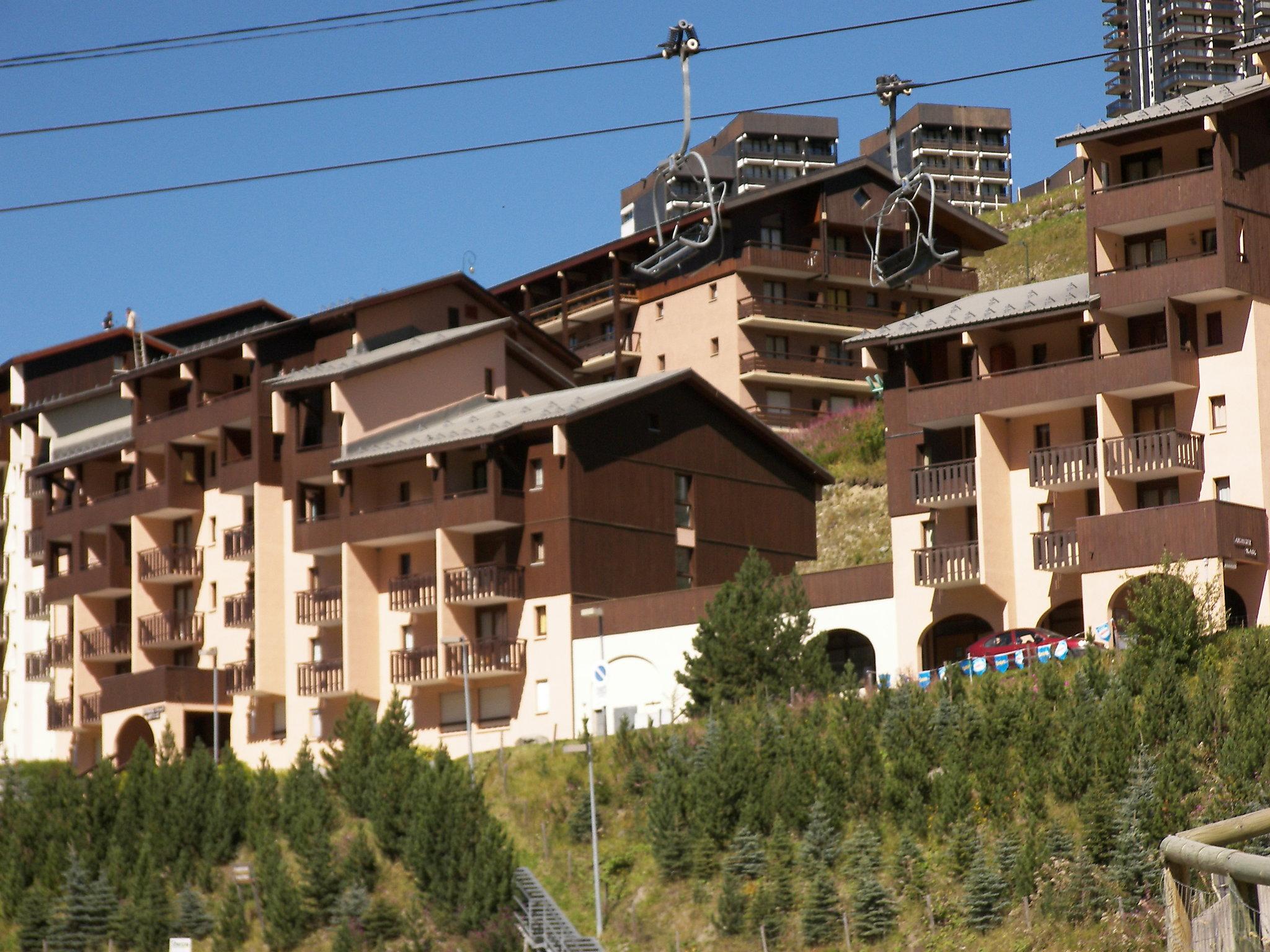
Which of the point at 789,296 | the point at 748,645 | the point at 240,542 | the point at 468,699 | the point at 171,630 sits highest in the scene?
the point at 789,296

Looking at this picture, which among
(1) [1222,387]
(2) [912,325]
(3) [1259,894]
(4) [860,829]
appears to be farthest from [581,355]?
(3) [1259,894]

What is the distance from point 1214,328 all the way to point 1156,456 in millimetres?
3773

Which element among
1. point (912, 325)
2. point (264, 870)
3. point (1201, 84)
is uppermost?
point (1201, 84)

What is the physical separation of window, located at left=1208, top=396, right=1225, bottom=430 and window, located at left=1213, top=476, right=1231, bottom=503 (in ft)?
4.34

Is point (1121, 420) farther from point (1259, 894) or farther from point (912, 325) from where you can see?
point (1259, 894)

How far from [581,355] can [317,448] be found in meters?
28.4

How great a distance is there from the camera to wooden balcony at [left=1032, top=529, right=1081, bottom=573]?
5128cm

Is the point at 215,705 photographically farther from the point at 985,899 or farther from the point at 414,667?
the point at 985,899

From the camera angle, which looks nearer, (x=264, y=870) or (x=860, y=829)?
(x=860, y=829)

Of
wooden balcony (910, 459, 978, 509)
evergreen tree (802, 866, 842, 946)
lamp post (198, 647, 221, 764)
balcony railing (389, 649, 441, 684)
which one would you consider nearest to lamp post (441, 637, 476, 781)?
balcony railing (389, 649, 441, 684)

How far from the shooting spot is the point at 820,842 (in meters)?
43.4

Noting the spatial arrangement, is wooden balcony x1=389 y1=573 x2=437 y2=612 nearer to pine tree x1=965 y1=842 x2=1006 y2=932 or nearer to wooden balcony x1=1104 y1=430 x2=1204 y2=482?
wooden balcony x1=1104 y1=430 x2=1204 y2=482

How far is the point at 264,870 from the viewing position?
4916 centimetres

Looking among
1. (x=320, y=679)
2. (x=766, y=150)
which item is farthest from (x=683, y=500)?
(x=766, y=150)
